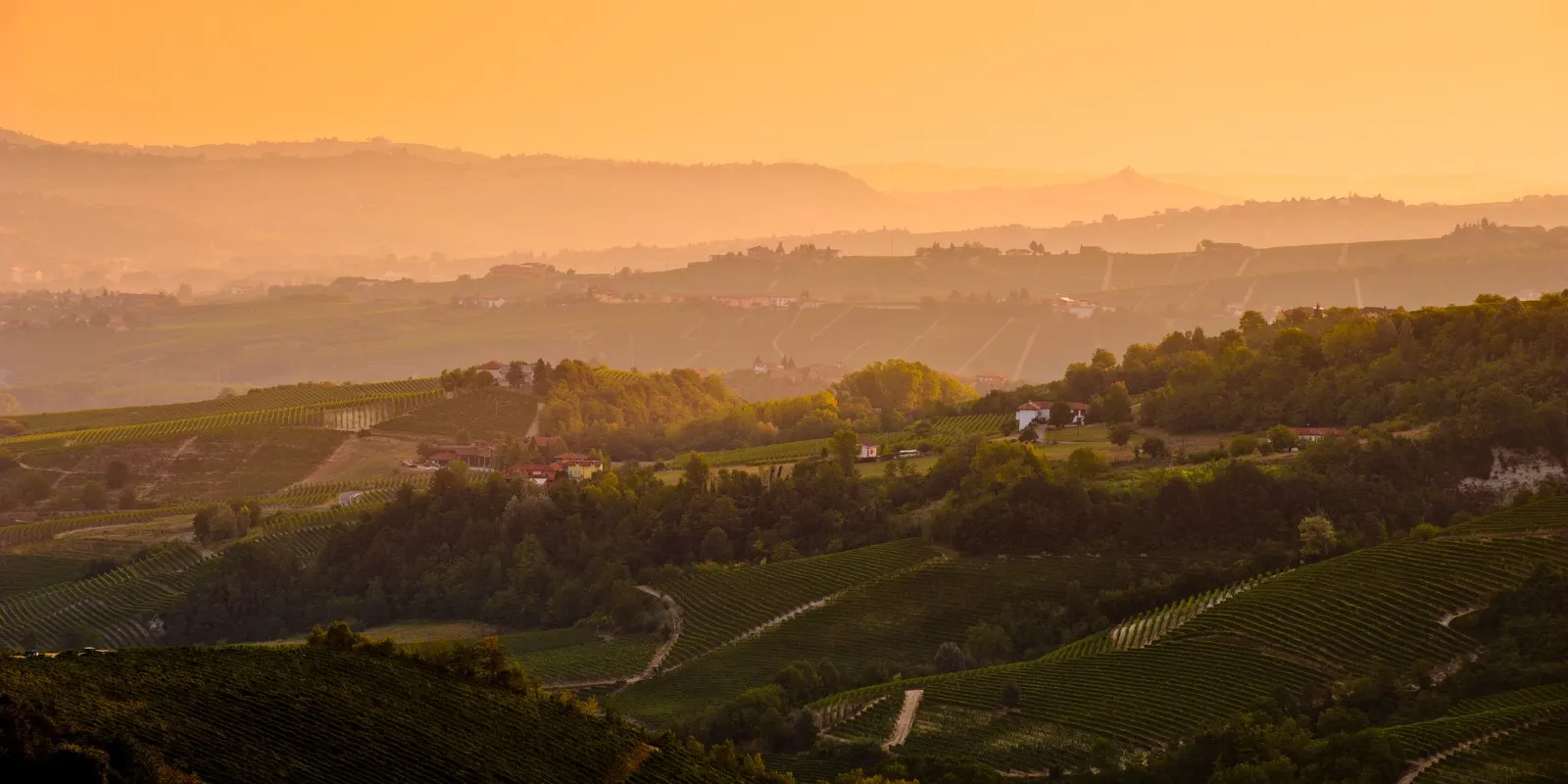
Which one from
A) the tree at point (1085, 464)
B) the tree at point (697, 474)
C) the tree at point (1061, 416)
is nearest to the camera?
the tree at point (1085, 464)

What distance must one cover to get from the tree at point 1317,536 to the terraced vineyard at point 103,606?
A: 119 ft

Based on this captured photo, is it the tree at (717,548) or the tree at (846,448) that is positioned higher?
the tree at (846,448)

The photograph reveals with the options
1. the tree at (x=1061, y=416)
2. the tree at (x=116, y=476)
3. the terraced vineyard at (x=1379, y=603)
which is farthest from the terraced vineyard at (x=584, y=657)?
the tree at (x=116, y=476)

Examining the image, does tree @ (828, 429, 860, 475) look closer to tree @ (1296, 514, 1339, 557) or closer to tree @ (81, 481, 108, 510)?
tree @ (1296, 514, 1339, 557)

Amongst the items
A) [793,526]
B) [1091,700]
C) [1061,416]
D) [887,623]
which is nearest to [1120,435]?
[1061,416]

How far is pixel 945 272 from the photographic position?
639ft

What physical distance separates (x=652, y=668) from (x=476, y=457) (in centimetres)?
3821

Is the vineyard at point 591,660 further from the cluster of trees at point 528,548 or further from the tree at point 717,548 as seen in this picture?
the tree at point 717,548

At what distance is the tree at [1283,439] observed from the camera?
54188 mm

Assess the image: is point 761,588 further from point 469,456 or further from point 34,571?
point 469,456

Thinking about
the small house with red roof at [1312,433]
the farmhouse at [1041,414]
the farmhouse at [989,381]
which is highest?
the small house with red roof at [1312,433]

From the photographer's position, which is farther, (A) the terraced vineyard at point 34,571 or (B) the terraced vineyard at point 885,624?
(A) the terraced vineyard at point 34,571

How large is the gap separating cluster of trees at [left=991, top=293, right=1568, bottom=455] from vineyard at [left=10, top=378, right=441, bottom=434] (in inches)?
1883

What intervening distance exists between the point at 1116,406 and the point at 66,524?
44540 millimetres
